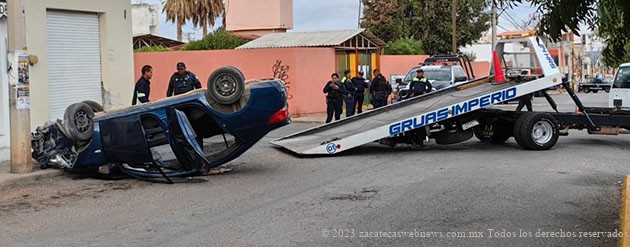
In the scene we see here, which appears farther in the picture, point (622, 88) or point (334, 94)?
point (334, 94)

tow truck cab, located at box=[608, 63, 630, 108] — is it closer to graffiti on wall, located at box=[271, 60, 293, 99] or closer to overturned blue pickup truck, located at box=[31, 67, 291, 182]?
graffiti on wall, located at box=[271, 60, 293, 99]

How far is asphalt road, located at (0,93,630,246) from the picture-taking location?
7457mm

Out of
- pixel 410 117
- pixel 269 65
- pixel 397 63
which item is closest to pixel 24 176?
pixel 410 117

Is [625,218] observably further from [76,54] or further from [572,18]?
[76,54]

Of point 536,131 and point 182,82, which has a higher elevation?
point 182,82

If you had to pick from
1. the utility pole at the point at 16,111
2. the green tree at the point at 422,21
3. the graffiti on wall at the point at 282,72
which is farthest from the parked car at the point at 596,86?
Result: the utility pole at the point at 16,111

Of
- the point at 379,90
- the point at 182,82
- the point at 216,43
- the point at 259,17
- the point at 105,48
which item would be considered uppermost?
the point at 259,17

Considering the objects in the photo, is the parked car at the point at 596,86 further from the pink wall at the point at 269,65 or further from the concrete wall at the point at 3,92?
the concrete wall at the point at 3,92

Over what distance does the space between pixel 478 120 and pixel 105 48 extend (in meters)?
8.27

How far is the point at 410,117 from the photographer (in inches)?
547

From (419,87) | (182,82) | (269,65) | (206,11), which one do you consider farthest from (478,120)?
(206,11)

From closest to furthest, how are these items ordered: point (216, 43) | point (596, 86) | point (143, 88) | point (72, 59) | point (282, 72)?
1. point (143, 88)
2. point (72, 59)
3. point (282, 72)
4. point (216, 43)
5. point (596, 86)

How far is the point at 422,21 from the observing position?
46094 millimetres

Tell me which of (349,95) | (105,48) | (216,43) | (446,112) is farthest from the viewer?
(216,43)
